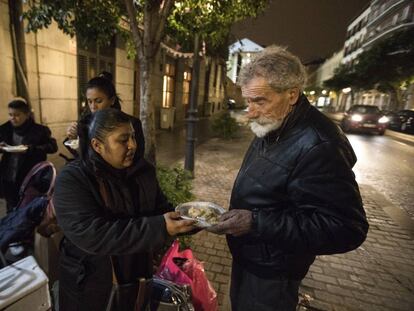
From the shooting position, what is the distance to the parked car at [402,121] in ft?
67.6

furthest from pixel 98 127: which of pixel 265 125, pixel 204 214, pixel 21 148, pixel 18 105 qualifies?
pixel 18 105

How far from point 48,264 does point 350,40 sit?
6882cm

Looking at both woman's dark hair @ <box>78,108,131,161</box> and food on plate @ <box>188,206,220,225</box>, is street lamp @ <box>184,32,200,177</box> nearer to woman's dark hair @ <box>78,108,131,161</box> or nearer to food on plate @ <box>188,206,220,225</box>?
food on plate @ <box>188,206,220,225</box>

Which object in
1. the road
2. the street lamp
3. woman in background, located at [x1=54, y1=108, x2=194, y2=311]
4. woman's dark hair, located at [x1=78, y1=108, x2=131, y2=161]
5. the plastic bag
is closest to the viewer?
woman in background, located at [x1=54, y1=108, x2=194, y2=311]

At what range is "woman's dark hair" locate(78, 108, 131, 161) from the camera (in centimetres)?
160

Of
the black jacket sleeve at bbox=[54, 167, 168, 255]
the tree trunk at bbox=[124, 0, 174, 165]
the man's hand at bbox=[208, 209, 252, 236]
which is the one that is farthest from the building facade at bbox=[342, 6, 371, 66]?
the black jacket sleeve at bbox=[54, 167, 168, 255]

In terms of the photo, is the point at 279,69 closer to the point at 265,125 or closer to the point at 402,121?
the point at 265,125

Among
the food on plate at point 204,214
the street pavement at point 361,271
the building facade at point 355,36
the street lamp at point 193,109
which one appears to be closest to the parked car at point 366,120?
the street pavement at point 361,271

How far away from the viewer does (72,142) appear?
3.18m

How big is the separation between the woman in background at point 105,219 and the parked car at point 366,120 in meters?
17.9

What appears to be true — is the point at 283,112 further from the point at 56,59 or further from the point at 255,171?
the point at 56,59

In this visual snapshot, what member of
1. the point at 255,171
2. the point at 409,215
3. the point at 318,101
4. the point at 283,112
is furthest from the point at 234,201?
the point at 318,101

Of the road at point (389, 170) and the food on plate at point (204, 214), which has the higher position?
the food on plate at point (204, 214)

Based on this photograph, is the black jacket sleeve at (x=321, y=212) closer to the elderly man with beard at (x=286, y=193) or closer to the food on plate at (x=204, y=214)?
the elderly man with beard at (x=286, y=193)
